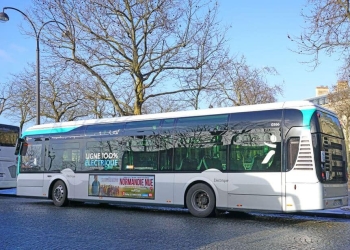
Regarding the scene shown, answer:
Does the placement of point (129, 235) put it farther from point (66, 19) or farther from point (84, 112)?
point (84, 112)

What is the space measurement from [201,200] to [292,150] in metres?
3.13

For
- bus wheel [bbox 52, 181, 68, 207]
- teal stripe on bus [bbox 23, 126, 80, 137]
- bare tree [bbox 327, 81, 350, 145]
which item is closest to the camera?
bus wheel [bbox 52, 181, 68, 207]

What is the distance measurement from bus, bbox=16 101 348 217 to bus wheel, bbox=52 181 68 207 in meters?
0.04

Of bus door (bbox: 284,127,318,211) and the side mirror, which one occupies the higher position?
the side mirror

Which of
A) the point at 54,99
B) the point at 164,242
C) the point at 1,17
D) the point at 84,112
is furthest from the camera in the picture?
the point at 84,112

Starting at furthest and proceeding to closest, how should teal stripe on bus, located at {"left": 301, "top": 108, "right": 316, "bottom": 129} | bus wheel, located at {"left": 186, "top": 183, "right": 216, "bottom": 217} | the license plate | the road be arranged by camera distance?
bus wheel, located at {"left": 186, "top": 183, "right": 216, "bottom": 217}, the license plate, teal stripe on bus, located at {"left": 301, "top": 108, "right": 316, "bottom": 129}, the road

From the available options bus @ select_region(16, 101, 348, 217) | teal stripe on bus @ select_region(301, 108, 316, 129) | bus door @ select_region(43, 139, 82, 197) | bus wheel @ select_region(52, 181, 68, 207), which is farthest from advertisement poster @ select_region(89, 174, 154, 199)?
teal stripe on bus @ select_region(301, 108, 316, 129)

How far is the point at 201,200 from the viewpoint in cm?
1277

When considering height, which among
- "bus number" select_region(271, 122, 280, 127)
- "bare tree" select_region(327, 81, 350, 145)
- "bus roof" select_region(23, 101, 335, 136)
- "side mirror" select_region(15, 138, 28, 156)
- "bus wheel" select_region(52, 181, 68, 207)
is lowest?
"bus wheel" select_region(52, 181, 68, 207)

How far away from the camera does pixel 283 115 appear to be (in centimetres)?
1145

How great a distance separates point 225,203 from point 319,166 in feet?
9.15

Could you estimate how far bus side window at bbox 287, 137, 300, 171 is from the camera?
11.1 m

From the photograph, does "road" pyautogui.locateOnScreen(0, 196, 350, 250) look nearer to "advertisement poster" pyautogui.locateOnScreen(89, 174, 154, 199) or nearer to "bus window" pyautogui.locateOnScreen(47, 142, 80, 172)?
"advertisement poster" pyautogui.locateOnScreen(89, 174, 154, 199)

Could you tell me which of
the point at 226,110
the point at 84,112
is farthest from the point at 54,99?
the point at 226,110
